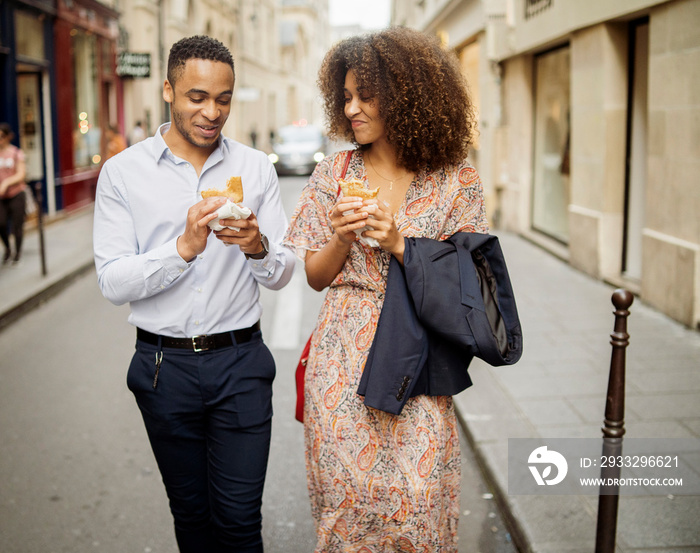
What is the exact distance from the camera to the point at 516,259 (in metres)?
11.1

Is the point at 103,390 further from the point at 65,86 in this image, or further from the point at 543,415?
the point at 65,86

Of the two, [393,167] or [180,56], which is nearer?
[180,56]

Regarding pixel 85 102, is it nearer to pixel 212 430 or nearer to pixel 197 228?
pixel 212 430

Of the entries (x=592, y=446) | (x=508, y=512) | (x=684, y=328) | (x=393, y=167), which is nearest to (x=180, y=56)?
(x=393, y=167)

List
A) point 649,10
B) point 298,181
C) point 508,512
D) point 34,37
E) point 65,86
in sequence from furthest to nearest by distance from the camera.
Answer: point 298,181 → point 65,86 → point 34,37 → point 649,10 → point 508,512

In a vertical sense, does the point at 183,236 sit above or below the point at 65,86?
below

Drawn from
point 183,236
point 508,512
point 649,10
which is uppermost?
point 649,10

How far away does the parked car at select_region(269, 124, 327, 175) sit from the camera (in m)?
26.7

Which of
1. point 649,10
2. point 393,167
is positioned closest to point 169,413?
point 393,167

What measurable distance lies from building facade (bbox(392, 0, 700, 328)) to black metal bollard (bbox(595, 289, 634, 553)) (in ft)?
13.9

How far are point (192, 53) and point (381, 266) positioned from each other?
38.3 inches

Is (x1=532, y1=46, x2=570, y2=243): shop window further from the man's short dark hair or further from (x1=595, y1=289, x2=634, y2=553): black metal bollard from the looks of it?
the man's short dark hair

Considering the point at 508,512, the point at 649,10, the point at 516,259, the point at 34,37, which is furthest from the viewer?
the point at 34,37

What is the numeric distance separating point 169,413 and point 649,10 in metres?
7.19
